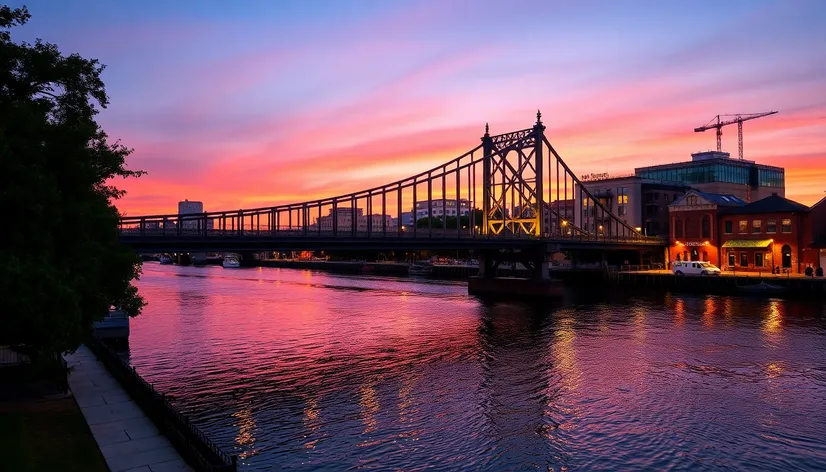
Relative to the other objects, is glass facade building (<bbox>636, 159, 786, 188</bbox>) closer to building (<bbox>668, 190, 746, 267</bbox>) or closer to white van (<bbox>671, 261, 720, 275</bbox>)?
building (<bbox>668, 190, 746, 267</bbox>)

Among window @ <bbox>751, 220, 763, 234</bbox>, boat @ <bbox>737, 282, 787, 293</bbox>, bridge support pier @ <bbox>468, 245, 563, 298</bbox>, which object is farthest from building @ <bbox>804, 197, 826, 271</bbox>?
bridge support pier @ <bbox>468, 245, 563, 298</bbox>

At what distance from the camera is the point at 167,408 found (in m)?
22.1

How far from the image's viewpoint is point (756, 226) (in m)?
97.7

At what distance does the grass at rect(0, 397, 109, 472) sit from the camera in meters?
18.5

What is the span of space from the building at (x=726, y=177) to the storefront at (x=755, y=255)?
166ft

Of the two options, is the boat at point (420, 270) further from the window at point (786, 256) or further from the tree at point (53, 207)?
the tree at point (53, 207)

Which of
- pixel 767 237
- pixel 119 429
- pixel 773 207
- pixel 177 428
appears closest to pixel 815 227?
pixel 773 207

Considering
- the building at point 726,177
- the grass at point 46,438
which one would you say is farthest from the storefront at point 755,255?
the grass at point 46,438

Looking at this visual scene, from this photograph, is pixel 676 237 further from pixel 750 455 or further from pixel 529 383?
pixel 750 455

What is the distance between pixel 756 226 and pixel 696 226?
Answer: 37.4ft

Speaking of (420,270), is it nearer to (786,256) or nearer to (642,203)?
(642,203)

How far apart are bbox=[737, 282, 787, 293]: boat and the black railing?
7721 cm

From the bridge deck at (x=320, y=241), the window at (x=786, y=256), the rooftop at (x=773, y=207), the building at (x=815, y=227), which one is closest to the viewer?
the bridge deck at (x=320, y=241)

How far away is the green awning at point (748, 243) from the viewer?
313 feet
